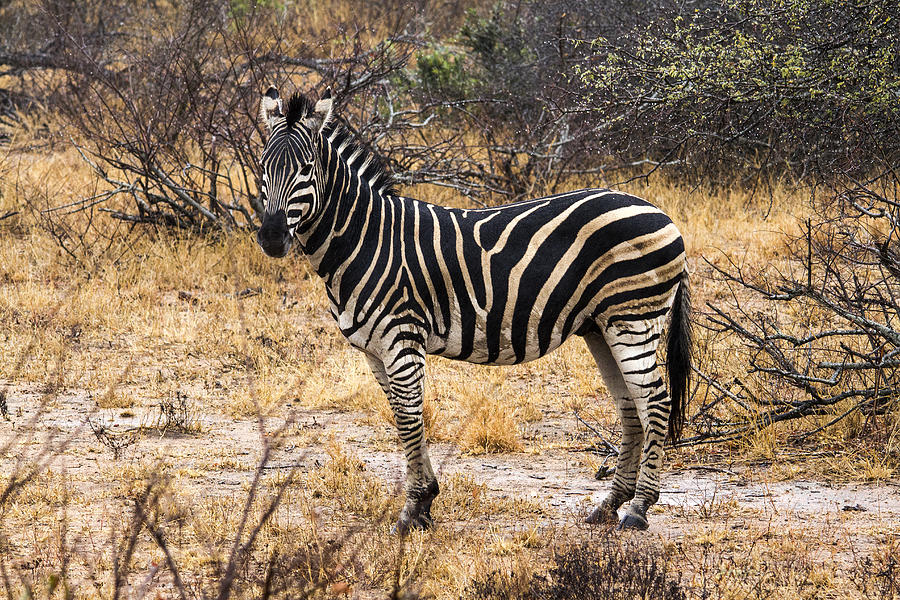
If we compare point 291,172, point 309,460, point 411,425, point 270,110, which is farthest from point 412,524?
point 270,110

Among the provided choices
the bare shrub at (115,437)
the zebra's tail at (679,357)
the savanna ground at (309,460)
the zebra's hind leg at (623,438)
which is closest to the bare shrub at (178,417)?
the savanna ground at (309,460)

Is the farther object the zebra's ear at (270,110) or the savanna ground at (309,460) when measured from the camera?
the zebra's ear at (270,110)

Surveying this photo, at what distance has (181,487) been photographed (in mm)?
5270

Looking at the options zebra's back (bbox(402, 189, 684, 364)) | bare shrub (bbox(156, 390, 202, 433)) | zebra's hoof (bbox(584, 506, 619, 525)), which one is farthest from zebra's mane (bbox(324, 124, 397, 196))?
bare shrub (bbox(156, 390, 202, 433))

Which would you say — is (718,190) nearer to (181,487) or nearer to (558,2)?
(558,2)

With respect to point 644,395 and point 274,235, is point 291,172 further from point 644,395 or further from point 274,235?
point 644,395

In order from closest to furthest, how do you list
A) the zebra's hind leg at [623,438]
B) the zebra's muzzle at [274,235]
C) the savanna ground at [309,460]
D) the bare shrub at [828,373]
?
the savanna ground at [309,460] → the zebra's muzzle at [274,235] → the zebra's hind leg at [623,438] → the bare shrub at [828,373]

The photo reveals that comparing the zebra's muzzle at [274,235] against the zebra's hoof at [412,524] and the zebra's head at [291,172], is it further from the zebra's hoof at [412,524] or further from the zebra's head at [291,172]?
the zebra's hoof at [412,524]

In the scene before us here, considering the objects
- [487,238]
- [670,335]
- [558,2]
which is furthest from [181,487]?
[558,2]

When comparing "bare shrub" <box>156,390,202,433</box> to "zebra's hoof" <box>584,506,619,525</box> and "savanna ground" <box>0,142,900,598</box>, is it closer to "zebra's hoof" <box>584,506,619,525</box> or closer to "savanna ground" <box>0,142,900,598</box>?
"savanna ground" <box>0,142,900,598</box>

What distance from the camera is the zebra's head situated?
4320 millimetres

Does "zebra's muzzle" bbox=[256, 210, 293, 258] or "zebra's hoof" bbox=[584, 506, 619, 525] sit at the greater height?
"zebra's muzzle" bbox=[256, 210, 293, 258]

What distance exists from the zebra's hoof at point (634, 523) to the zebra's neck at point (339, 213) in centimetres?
171

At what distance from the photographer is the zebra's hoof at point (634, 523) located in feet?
15.0
